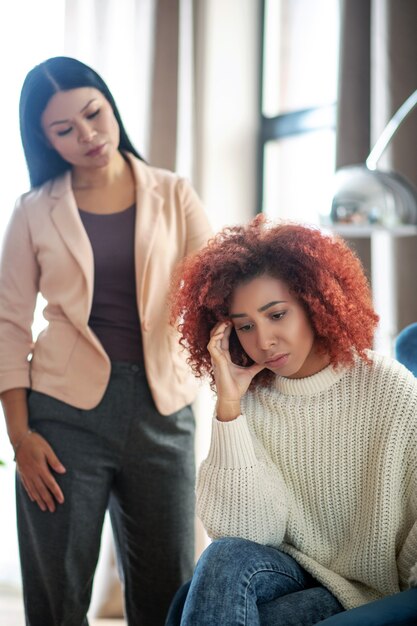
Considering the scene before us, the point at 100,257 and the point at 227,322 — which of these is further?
the point at 100,257

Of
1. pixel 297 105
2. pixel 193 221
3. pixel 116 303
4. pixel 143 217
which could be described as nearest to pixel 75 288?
pixel 116 303

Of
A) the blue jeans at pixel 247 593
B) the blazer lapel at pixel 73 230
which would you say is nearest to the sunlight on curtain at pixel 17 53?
the blazer lapel at pixel 73 230

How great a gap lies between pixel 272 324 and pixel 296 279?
0.10 meters

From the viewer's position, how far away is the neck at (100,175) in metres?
1.87

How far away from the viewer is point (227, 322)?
156 centimetres

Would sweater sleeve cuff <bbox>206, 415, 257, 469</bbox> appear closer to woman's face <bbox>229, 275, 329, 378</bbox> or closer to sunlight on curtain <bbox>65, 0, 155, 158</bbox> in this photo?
woman's face <bbox>229, 275, 329, 378</bbox>

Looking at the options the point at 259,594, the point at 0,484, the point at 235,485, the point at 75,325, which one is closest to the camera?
the point at 259,594

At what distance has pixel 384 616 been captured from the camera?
1194 millimetres

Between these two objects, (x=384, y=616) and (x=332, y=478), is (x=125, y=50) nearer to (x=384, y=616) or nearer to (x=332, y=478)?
(x=332, y=478)

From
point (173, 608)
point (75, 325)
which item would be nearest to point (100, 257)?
point (75, 325)

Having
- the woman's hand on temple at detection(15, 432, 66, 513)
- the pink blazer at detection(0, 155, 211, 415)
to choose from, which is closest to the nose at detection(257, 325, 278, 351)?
the pink blazer at detection(0, 155, 211, 415)

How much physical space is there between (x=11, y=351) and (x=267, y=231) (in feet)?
2.13

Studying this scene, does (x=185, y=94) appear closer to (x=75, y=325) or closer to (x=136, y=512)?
(x=75, y=325)

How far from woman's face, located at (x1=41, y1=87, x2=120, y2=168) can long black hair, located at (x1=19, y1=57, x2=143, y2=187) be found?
0.05 ft
